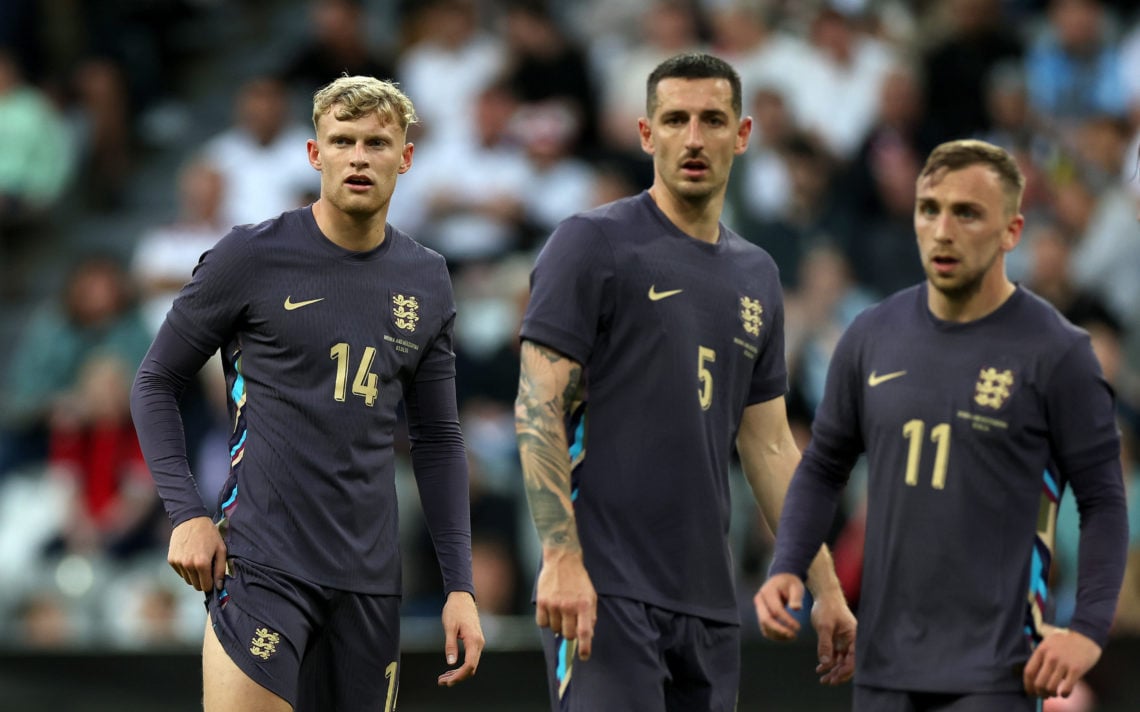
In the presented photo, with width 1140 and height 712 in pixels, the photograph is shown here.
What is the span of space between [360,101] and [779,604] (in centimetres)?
202

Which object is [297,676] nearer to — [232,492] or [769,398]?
[232,492]

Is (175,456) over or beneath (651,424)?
beneath

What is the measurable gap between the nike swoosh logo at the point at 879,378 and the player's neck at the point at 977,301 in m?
0.22

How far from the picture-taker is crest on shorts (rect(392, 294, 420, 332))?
602 cm

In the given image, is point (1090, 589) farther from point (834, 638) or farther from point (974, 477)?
point (834, 638)

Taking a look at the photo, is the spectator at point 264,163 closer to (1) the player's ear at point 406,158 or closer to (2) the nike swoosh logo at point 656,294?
(1) the player's ear at point 406,158

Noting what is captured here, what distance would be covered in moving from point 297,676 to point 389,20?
10.8m

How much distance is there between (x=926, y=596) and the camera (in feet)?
18.1

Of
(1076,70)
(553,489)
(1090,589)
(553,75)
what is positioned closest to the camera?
(1090,589)

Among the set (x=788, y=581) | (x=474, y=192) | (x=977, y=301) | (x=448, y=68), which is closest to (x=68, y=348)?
(x=474, y=192)

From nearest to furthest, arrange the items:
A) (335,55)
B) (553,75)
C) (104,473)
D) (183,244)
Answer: (104,473)
(183,244)
(553,75)
(335,55)

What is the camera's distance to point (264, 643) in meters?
5.61

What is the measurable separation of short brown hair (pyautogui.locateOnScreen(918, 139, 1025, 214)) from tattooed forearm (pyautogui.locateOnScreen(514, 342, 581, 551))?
1268 millimetres

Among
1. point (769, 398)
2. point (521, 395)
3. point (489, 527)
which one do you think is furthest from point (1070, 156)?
point (521, 395)
